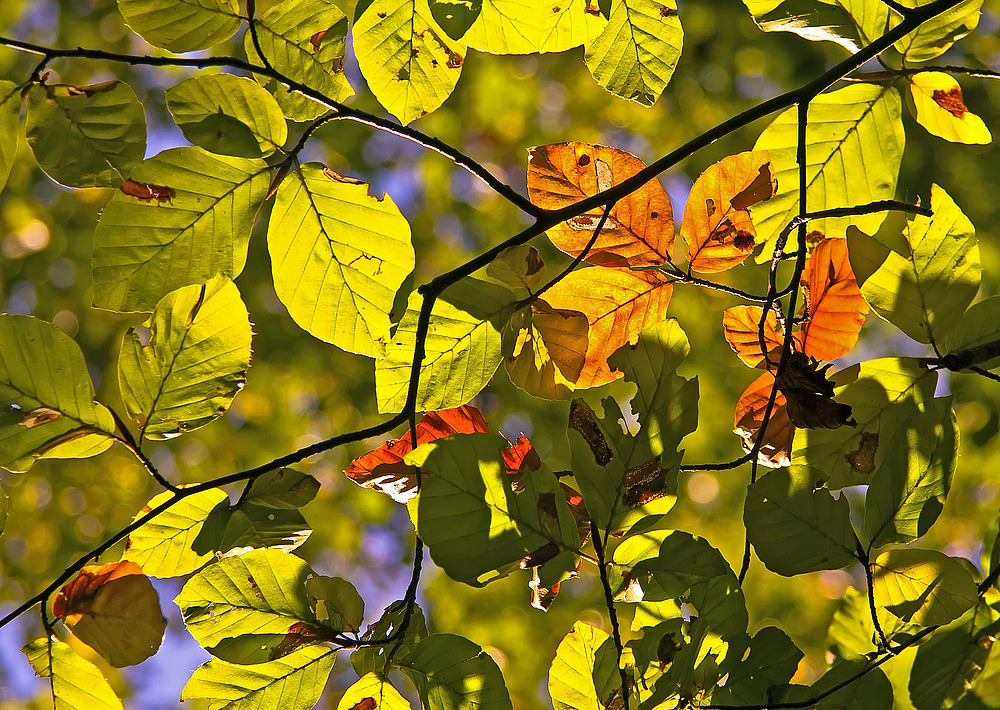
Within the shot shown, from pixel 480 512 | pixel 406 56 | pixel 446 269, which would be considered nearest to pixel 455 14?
pixel 406 56

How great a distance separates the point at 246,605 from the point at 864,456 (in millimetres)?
513

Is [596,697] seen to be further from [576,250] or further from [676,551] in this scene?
[576,250]

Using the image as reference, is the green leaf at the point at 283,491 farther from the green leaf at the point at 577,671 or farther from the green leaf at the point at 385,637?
the green leaf at the point at 577,671

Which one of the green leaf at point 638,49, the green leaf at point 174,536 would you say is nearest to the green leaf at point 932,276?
the green leaf at point 638,49

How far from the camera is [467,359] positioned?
59 cm

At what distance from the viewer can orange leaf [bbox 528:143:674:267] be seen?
1.94ft

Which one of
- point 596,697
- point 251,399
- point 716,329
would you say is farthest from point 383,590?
point 596,697

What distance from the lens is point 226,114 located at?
1.73ft

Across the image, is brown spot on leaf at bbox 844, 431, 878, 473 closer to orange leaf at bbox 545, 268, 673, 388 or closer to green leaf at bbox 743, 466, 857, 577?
green leaf at bbox 743, 466, 857, 577

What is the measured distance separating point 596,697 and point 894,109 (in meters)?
0.60

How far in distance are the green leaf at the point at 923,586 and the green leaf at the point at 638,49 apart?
43cm

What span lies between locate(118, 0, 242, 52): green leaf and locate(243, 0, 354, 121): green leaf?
0.07 ft

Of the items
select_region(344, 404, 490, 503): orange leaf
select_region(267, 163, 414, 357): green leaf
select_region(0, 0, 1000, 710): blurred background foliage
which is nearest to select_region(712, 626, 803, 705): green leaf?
select_region(344, 404, 490, 503): orange leaf

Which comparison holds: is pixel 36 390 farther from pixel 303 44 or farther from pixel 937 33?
pixel 937 33
